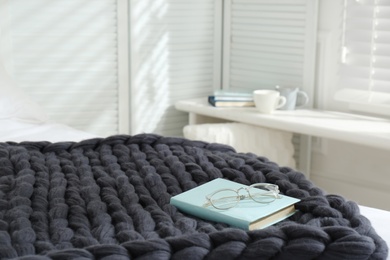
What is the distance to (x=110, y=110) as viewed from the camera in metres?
3.27

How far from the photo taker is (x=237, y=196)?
1461 millimetres

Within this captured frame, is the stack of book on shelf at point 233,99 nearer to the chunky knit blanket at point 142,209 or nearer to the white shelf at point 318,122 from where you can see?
the white shelf at point 318,122

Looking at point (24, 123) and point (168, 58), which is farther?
point (168, 58)

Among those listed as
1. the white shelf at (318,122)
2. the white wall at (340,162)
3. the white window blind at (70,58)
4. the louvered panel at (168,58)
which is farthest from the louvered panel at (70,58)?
the white wall at (340,162)

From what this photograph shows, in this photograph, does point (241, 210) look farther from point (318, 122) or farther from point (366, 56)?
point (366, 56)

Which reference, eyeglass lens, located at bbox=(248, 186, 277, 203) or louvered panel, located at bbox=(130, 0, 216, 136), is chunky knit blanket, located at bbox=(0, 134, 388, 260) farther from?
louvered panel, located at bbox=(130, 0, 216, 136)

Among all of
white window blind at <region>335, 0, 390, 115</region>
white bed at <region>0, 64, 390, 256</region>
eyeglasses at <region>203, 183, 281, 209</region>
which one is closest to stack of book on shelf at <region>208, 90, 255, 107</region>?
white window blind at <region>335, 0, 390, 115</region>

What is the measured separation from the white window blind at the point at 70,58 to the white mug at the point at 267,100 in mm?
669

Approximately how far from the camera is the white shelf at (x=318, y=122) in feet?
8.65

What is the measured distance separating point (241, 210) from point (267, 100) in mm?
1629

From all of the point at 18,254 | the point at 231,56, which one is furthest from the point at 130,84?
the point at 18,254

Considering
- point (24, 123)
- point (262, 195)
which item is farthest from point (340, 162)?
point (262, 195)

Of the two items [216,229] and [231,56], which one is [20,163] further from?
[231,56]

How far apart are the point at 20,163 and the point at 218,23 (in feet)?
6.26
